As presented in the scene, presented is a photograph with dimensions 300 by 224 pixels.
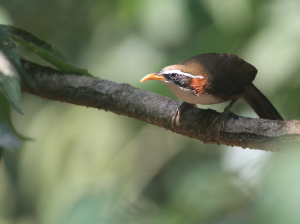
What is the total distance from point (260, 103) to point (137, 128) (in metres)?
2.09

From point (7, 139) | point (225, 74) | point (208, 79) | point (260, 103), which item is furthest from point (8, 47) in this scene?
point (260, 103)

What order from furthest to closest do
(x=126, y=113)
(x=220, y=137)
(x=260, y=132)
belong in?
(x=126, y=113), (x=220, y=137), (x=260, y=132)

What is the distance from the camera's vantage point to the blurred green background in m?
2.14

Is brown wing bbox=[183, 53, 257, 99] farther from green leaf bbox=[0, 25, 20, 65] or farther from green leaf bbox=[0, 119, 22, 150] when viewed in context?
green leaf bbox=[0, 119, 22, 150]

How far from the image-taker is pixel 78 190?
3596 millimetres

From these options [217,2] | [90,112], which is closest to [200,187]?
[217,2]

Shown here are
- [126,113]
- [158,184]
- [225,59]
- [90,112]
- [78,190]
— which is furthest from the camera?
[158,184]

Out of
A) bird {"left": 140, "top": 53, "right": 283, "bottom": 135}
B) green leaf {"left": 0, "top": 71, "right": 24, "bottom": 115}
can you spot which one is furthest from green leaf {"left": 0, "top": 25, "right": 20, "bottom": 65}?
bird {"left": 140, "top": 53, "right": 283, "bottom": 135}

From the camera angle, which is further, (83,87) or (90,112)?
(90,112)

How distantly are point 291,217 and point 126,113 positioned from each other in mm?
1601

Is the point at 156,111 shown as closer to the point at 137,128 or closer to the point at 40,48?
the point at 40,48

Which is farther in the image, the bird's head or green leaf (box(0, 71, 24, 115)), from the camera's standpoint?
the bird's head

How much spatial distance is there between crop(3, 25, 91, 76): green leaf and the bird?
2.04ft

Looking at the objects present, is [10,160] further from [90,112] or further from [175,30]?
[175,30]
